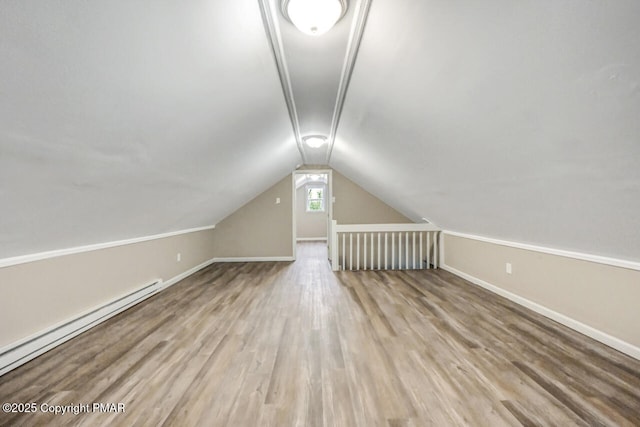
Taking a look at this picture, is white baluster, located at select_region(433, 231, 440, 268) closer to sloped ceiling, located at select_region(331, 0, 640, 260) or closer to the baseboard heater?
sloped ceiling, located at select_region(331, 0, 640, 260)

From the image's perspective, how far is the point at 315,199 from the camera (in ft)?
31.7

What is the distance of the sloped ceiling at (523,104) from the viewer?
1000 mm

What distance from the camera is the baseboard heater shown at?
179 cm

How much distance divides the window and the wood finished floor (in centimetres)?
666

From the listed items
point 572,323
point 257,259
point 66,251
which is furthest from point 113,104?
point 257,259

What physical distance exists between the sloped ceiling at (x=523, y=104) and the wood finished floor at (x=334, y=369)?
3.07 ft

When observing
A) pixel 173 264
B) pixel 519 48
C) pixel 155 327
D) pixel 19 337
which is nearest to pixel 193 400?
pixel 155 327

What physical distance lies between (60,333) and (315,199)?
7.87m

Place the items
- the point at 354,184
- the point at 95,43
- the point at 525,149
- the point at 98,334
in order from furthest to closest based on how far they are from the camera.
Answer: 1. the point at 354,184
2. the point at 98,334
3. the point at 525,149
4. the point at 95,43

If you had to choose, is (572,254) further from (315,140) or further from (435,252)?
(315,140)

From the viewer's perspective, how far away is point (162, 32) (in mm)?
1178

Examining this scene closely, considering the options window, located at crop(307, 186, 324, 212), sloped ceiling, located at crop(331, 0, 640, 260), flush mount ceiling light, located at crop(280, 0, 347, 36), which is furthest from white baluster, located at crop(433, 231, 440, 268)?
window, located at crop(307, 186, 324, 212)

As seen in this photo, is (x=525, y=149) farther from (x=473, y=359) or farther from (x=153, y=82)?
(x=153, y=82)

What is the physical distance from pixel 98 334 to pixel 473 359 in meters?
2.86
